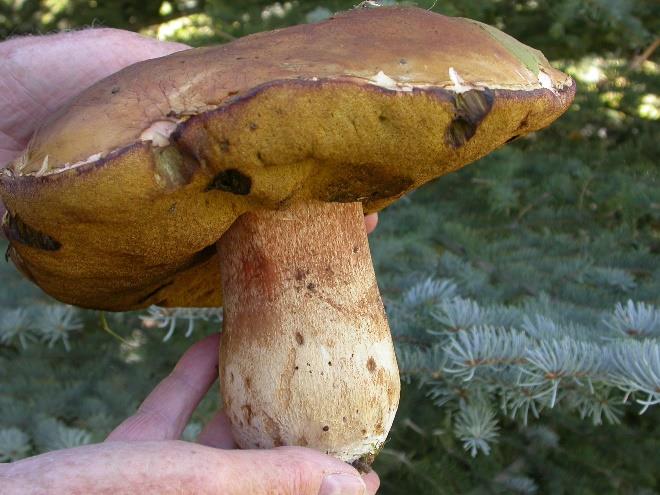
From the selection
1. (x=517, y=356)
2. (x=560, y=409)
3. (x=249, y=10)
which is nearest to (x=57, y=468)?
(x=517, y=356)

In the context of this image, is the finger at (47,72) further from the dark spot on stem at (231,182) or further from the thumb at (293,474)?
the thumb at (293,474)

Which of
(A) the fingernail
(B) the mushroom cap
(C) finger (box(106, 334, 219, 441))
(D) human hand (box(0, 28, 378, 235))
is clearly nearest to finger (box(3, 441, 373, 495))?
(A) the fingernail

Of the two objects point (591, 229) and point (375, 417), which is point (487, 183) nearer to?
point (591, 229)

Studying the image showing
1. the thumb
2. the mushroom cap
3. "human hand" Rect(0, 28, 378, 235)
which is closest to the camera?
the mushroom cap

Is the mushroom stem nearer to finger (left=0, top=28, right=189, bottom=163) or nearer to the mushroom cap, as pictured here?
the mushroom cap

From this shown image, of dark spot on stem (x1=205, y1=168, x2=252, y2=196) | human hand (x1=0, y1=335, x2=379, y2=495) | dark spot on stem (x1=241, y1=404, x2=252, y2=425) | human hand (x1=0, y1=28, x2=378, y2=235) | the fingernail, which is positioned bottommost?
the fingernail
